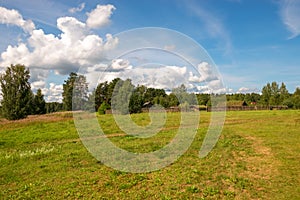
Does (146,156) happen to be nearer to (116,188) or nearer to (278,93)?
(116,188)

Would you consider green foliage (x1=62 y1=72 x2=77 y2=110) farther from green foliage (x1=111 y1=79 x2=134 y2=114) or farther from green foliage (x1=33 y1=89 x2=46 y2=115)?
green foliage (x1=111 y1=79 x2=134 y2=114)

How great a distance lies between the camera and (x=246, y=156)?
1401 cm

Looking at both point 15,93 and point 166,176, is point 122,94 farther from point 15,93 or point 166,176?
point 15,93

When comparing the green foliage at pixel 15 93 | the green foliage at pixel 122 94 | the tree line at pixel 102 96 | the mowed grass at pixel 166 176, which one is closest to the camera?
the mowed grass at pixel 166 176

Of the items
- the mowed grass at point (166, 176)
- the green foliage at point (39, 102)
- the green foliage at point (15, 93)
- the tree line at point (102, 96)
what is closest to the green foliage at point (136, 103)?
the tree line at point (102, 96)

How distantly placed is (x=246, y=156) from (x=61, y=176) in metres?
Answer: 9.69

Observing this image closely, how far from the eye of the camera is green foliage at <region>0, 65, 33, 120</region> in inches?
2044

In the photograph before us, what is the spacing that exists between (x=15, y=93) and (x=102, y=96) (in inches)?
1149

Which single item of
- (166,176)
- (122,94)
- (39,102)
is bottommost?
(166,176)

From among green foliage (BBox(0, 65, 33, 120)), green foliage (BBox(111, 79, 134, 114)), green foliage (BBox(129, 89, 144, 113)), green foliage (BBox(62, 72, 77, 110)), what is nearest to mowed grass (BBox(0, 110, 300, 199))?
green foliage (BBox(111, 79, 134, 114))

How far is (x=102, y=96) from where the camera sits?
111ft

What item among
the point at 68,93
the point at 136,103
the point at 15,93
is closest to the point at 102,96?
the point at 136,103

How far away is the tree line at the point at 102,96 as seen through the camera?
52.5ft

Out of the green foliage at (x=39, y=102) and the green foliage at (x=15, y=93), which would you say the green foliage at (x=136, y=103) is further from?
the green foliage at (x=39, y=102)
